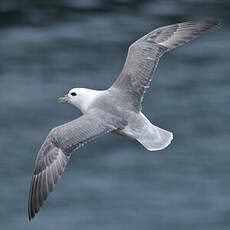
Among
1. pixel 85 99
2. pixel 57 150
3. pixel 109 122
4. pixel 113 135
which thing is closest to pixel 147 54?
pixel 85 99

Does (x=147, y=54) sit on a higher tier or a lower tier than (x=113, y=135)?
higher

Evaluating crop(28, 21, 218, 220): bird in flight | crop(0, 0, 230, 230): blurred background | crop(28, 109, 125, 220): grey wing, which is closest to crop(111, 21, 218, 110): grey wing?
crop(28, 21, 218, 220): bird in flight

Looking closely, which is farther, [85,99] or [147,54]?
[147,54]

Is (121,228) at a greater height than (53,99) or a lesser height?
lesser

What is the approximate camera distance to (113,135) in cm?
1416

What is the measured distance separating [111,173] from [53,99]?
68.2 inches

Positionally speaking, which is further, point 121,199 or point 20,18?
point 20,18

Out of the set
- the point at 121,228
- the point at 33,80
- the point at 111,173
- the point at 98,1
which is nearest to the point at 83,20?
the point at 98,1

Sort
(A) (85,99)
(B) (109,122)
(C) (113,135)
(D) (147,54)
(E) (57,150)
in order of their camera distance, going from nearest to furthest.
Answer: (E) (57,150)
(B) (109,122)
(A) (85,99)
(D) (147,54)
(C) (113,135)

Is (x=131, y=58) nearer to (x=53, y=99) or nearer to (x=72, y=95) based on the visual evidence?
(x=72, y=95)

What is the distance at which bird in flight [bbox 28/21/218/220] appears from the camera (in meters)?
8.91

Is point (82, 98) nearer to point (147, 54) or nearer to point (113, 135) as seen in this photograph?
point (147, 54)

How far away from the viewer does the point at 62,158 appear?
890cm

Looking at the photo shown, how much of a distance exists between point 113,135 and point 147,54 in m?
4.17
